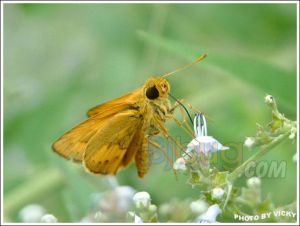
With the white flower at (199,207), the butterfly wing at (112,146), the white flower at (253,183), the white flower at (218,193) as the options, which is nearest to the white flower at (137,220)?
the white flower at (199,207)

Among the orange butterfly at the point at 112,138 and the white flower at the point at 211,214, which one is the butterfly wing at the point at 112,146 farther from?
the white flower at the point at 211,214

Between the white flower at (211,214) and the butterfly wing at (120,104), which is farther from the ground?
the butterfly wing at (120,104)

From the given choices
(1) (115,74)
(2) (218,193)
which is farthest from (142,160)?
(1) (115,74)

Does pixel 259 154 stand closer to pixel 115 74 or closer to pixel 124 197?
pixel 124 197

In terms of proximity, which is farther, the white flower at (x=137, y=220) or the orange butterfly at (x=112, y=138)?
the orange butterfly at (x=112, y=138)

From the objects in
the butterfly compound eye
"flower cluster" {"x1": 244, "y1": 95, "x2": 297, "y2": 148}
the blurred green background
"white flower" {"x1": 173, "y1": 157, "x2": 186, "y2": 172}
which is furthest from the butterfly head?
the blurred green background

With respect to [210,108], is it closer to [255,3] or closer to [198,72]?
[198,72]

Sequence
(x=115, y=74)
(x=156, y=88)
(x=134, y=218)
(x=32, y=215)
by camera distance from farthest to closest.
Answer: (x=115, y=74) < (x=32, y=215) < (x=156, y=88) < (x=134, y=218)
